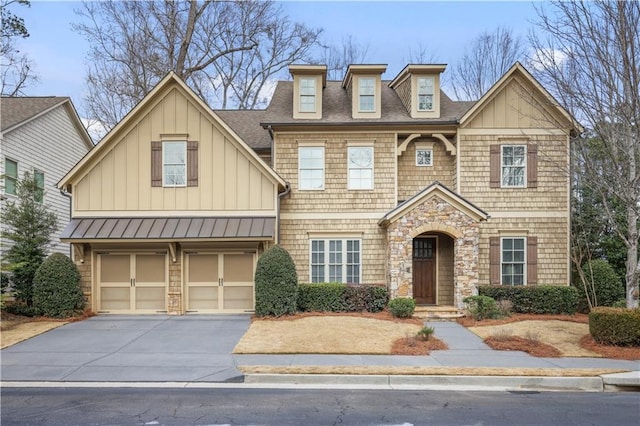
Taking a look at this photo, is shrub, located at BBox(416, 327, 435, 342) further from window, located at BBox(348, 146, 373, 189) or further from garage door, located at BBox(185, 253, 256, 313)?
window, located at BBox(348, 146, 373, 189)

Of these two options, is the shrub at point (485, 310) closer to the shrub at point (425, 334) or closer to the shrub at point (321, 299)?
the shrub at point (425, 334)

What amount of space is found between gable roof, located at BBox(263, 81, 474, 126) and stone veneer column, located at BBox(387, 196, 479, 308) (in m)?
3.43

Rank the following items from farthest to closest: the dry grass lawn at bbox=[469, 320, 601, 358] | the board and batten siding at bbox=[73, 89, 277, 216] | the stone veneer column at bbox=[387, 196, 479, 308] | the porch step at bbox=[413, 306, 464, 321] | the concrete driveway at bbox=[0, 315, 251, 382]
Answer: the board and batten siding at bbox=[73, 89, 277, 216] < the stone veneer column at bbox=[387, 196, 479, 308] < the porch step at bbox=[413, 306, 464, 321] < the dry grass lawn at bbox=[469, 320, 601, 358] < the concrete driveway at bbox=[0, 315, 251, 382]

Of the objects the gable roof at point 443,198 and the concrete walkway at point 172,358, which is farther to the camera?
the gable roof at point 443,198

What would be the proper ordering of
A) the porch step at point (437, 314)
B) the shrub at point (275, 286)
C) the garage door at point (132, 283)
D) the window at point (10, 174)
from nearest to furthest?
the shrub at point (275, 286) < the porch step at point (437, 314) < the garage door at point (132, 283) < the window at point (10, 174)

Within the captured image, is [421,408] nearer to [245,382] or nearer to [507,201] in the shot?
[245,382]

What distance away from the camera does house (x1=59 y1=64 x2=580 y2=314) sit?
15.5 m

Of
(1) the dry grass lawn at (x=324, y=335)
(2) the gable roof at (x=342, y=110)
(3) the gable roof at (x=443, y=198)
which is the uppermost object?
(2) the gable roof at (x=342, y=110)

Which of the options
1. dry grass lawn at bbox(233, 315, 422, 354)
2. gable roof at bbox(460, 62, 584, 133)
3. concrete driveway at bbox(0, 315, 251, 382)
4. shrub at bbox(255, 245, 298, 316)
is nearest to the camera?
concrete driveway at bbox(0, 315, 251, 382)

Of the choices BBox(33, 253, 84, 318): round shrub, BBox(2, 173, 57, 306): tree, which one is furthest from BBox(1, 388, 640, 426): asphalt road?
BBox(2, 173, 57, 306): tree

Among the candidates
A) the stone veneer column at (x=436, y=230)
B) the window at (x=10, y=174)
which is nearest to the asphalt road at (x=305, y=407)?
the stone veneer column at (x=436, y=230)

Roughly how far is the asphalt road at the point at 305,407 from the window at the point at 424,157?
10.6 metres

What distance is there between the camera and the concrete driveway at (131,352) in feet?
29.1

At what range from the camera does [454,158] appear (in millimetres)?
17250
